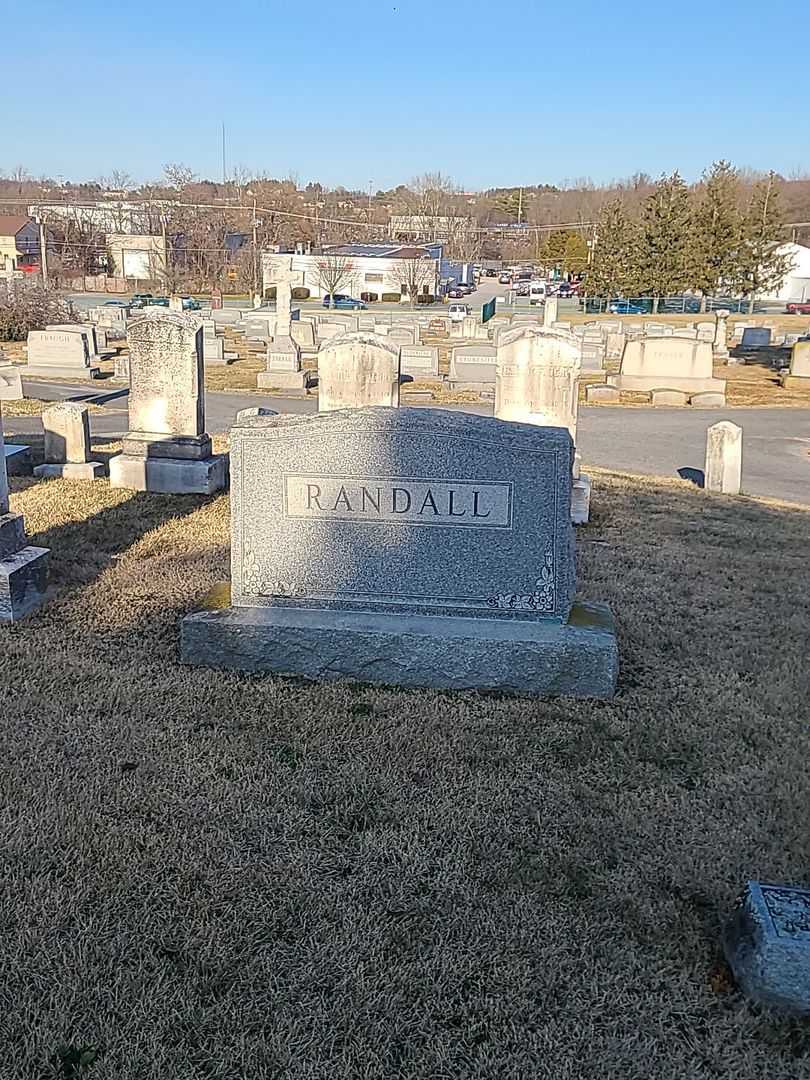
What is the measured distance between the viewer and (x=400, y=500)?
4.97 metres

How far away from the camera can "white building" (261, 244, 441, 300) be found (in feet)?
192

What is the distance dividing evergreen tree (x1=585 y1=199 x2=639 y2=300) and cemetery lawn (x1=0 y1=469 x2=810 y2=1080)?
43.1 metres

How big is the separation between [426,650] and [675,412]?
1577 cm

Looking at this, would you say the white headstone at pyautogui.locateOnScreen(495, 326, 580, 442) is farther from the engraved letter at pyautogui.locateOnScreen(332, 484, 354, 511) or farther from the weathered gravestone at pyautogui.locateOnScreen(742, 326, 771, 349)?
the weathered gravestone at pyautogui.locateOnScreen(742, 326, 771, 349)

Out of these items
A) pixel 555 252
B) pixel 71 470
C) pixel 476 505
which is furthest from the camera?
pixel 555 252

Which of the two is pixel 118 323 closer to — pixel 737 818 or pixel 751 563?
pixel 751 563

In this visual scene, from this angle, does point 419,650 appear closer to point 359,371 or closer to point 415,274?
point 359,371

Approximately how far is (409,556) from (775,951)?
2.86m

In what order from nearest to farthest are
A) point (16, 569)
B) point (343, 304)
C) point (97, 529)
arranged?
point (16, 569)
point (97, 529)
point (343, 304)

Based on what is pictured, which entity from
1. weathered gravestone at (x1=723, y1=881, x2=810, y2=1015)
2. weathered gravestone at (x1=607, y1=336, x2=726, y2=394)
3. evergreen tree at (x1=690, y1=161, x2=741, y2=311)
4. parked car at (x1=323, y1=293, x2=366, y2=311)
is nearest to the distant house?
parked car at (x1=323, y1=293, x2=366, y2=311)

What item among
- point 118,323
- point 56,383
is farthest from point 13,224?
point 56,383

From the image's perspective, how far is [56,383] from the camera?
68.4ft

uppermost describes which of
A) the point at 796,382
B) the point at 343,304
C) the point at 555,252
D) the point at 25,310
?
the point at 555,252

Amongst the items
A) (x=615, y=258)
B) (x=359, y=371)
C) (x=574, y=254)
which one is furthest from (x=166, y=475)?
(x=574, y=254)
